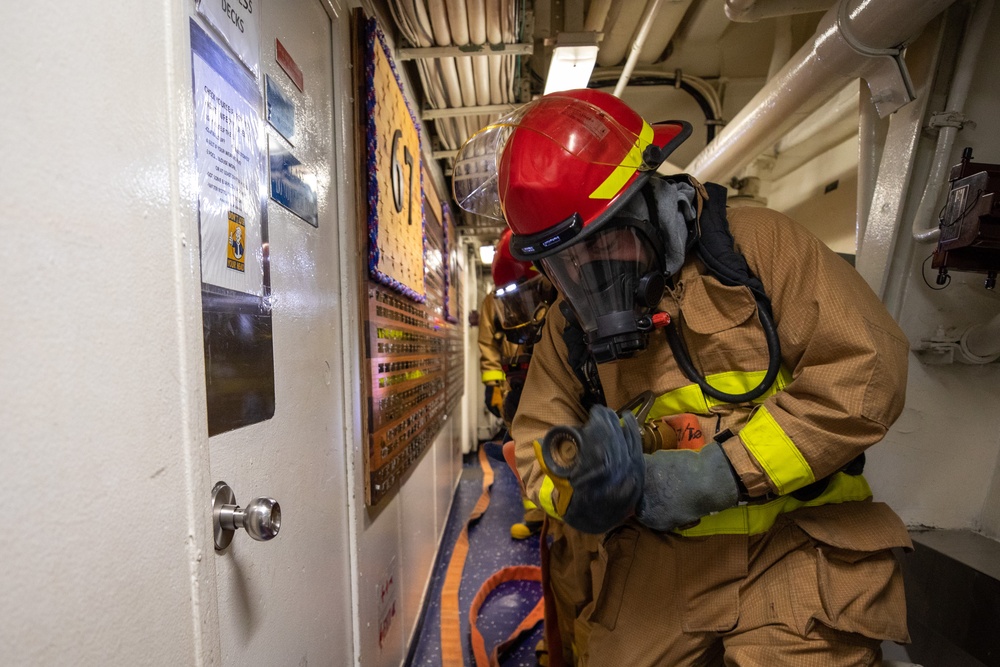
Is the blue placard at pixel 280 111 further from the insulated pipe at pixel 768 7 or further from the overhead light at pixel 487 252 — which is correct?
the overhead light at pixel 487 252

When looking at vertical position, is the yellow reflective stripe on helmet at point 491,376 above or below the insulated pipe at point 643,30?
below

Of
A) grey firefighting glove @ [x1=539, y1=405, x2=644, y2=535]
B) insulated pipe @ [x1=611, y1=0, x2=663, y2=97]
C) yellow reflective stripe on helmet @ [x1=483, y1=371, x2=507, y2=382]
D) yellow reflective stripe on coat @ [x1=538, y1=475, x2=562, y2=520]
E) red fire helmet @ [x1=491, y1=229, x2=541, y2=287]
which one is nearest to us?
grey firefighting glove @ [x1=539, y1=405, x2=644, y2=535]

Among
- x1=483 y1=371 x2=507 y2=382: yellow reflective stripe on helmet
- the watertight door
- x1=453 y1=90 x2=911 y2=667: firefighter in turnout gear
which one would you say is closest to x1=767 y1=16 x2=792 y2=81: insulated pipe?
x1=453 y1=90 x2=911 y2=667: firefighter in turnout gear

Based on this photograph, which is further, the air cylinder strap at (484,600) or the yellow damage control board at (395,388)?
the air cylinder strap at (484,600)

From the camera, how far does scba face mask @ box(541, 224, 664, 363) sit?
101 cm

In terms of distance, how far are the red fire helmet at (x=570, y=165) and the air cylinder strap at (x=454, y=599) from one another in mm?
2082

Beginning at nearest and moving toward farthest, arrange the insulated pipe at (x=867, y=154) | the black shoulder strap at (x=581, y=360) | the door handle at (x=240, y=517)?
the door handle at (x=240, y=517) → the black shoulder strap at (x=581, y=360) → the insulated pipe at (x=867, y=154)

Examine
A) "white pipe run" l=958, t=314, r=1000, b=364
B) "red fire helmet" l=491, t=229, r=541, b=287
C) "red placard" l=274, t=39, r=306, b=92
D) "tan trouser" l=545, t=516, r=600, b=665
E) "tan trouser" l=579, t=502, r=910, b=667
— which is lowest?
"tan trouser" l=545, t=516, r=600, b=665

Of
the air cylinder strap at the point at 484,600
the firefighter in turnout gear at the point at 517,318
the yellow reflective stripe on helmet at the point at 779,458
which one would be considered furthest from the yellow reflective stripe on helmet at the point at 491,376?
the yellow reflective stripe on helmet at the point at 779,458

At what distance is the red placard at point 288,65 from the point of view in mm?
983

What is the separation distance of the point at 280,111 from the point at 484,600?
2714 mm

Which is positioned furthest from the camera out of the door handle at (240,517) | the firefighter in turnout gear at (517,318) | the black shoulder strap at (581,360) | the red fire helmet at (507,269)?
the red fire helmet at (507,269)

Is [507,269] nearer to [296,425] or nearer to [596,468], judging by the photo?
[296,425]

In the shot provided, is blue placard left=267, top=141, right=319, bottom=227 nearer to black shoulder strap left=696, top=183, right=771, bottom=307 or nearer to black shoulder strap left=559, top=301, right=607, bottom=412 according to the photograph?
black shoulder strap left=559, top=301, right=607, bottom=412
